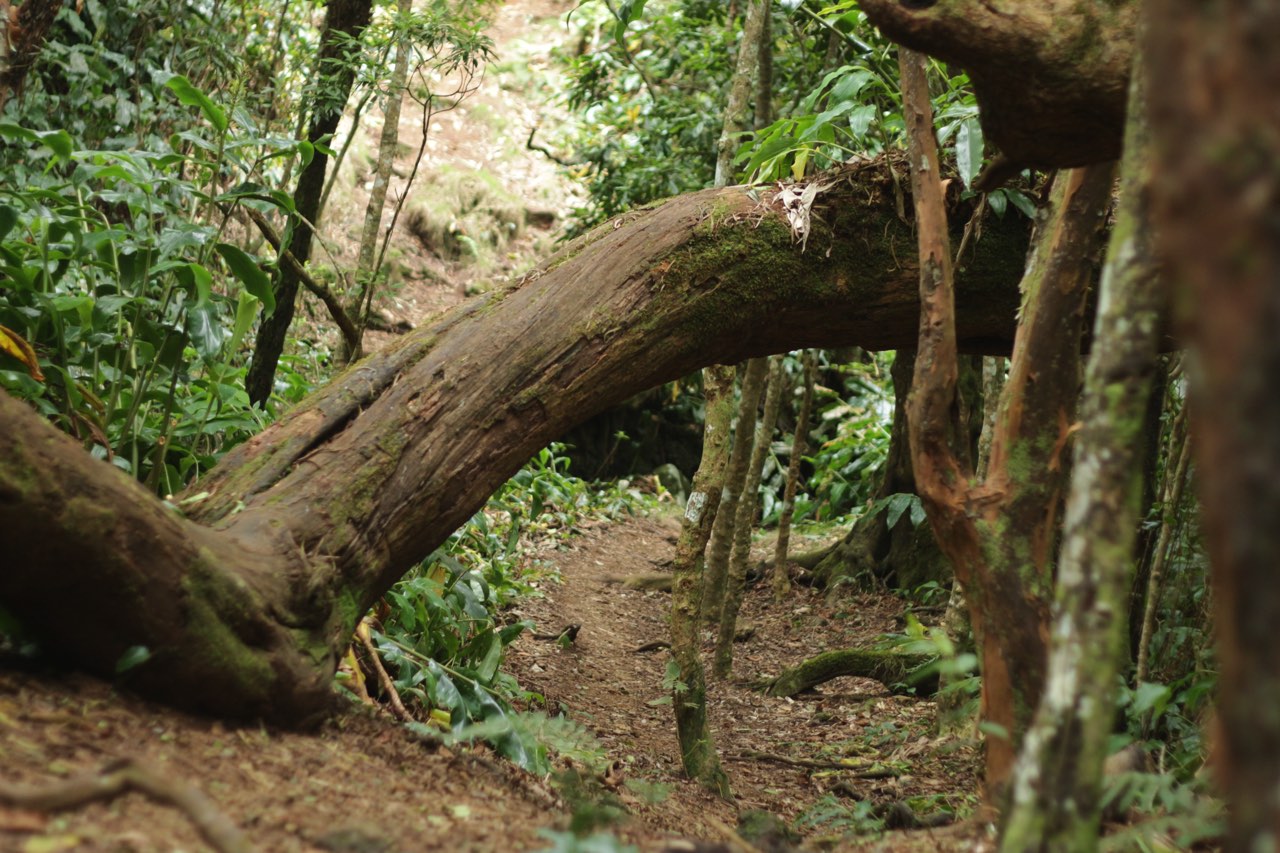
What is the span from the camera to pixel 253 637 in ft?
8.54

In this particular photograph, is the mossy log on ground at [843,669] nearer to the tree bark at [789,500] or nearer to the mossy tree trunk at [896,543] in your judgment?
the mossy tree trunk at [896,543]

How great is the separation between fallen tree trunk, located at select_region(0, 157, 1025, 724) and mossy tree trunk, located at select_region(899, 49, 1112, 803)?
0.78 m

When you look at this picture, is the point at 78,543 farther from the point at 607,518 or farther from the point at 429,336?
the point at 607,518

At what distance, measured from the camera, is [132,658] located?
2387 millimetres

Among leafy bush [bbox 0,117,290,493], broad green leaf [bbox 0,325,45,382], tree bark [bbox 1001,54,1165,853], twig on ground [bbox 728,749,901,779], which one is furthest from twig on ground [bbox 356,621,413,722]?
tree bark [bbox 1001,54,1165,853]

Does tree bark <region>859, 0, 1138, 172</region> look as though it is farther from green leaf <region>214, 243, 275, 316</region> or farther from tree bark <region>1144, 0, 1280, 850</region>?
green leaf <region>214, 243, 275, 316</region>

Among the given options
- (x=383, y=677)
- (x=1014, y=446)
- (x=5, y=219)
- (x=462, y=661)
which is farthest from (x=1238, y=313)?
→ (x=462, y=661)

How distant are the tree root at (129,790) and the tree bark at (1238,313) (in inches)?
56.3

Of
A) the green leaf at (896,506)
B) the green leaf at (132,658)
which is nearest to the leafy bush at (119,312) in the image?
the green leaf at (132,658)

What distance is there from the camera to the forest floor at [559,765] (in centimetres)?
195

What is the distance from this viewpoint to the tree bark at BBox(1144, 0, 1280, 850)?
1.04m

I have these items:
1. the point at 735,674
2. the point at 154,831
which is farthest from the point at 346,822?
the point at 735,674

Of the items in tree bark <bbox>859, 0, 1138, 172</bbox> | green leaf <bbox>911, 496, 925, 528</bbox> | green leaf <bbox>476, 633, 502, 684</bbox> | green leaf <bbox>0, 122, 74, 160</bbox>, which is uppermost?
tree bark <bbox>859, 0, 1138, 172</bbox>

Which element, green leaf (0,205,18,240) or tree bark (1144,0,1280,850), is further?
green leaf (0,205,18,240)
